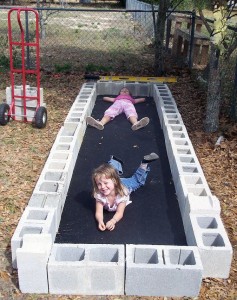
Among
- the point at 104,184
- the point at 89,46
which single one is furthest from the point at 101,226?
the point at 89,46

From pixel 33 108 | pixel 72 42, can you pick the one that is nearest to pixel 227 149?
pixel 33 108

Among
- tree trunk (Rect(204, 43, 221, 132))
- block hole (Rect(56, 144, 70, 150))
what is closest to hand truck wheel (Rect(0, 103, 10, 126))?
block hole (Rect(56, 144, 70, 150))

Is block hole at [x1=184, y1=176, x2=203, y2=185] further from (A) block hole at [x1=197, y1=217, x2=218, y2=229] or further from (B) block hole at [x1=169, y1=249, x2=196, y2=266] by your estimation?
(B) block hole at [x1=169, y1=249, x2=196, y2=266]

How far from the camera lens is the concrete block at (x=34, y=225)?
10.1ft

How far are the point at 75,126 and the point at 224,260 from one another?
3017 millimetres

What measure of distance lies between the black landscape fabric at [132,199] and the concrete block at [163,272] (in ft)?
1.35

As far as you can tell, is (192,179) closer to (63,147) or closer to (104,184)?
(104,184)

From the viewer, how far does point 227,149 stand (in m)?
5.42

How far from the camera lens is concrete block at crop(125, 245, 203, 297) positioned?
2.87 m

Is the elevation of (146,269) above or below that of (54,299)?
above

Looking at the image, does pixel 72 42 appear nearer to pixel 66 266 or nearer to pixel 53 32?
pixel 53 32

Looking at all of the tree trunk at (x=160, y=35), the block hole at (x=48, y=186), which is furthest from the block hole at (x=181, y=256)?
the tree trunk at (x=160, y=35)

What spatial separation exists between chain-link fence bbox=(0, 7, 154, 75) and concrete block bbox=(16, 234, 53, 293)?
5.71 meters

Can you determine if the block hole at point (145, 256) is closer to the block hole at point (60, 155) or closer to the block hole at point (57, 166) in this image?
the block hole at point (57, 166)
